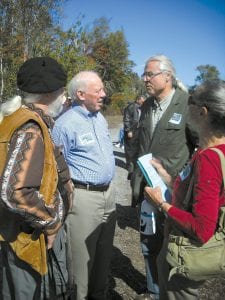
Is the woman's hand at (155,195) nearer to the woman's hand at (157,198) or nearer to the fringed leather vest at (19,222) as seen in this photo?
the woman's hand at (157,198)

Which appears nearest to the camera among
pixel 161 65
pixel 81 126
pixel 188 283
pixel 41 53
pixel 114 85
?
pixel 188 283

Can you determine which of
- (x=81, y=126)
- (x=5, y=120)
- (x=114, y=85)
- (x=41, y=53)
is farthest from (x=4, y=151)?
(x=114, y=85)

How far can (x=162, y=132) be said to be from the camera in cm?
336

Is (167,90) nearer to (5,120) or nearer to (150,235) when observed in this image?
(150,235)

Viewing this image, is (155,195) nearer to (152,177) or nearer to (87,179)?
(152,177)

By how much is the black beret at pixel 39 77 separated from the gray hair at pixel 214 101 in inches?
35.1

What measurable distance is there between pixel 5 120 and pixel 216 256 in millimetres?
1380

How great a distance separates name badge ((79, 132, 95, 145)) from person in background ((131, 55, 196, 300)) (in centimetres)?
58

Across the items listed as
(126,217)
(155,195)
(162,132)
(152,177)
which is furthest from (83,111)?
(126,217)

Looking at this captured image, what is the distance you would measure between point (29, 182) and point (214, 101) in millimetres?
1074

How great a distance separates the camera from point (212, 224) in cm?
197

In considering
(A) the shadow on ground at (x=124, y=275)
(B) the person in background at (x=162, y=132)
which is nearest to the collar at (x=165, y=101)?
(B) the person in background at (x=162, y=132)

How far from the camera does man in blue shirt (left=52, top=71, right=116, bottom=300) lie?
313cm

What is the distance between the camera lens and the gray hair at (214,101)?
2053mm
